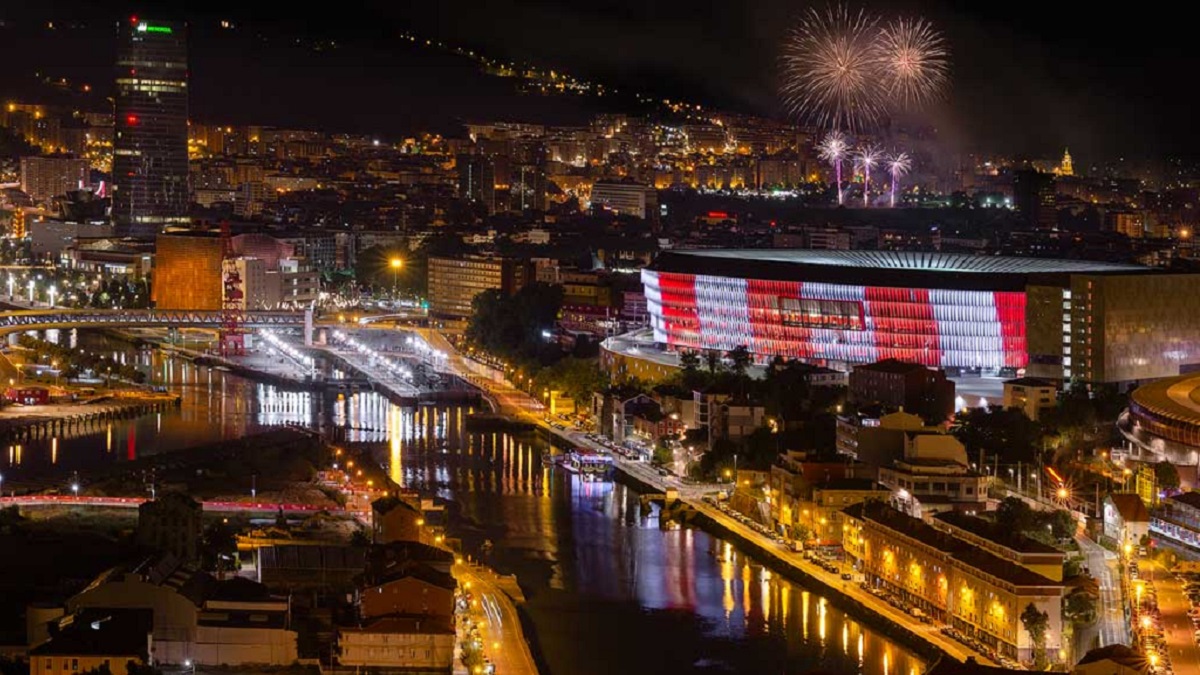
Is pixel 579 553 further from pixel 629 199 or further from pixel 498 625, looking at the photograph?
pixel 629 199

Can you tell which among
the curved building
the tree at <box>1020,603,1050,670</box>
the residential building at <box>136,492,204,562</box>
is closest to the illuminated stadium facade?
the curved building

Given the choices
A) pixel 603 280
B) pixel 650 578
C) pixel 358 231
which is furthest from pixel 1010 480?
pixel 358 231

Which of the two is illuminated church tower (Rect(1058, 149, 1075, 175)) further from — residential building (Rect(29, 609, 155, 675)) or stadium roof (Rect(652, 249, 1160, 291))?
residential building (Rect(29, 609, 155, 675))

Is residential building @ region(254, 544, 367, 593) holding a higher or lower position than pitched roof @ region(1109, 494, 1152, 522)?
lower

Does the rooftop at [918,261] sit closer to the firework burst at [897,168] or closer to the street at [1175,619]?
the street at [1175,619]

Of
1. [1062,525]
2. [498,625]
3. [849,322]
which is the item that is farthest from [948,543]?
[849,322]

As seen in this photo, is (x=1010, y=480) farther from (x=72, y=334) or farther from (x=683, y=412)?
(x=72, y=334)
